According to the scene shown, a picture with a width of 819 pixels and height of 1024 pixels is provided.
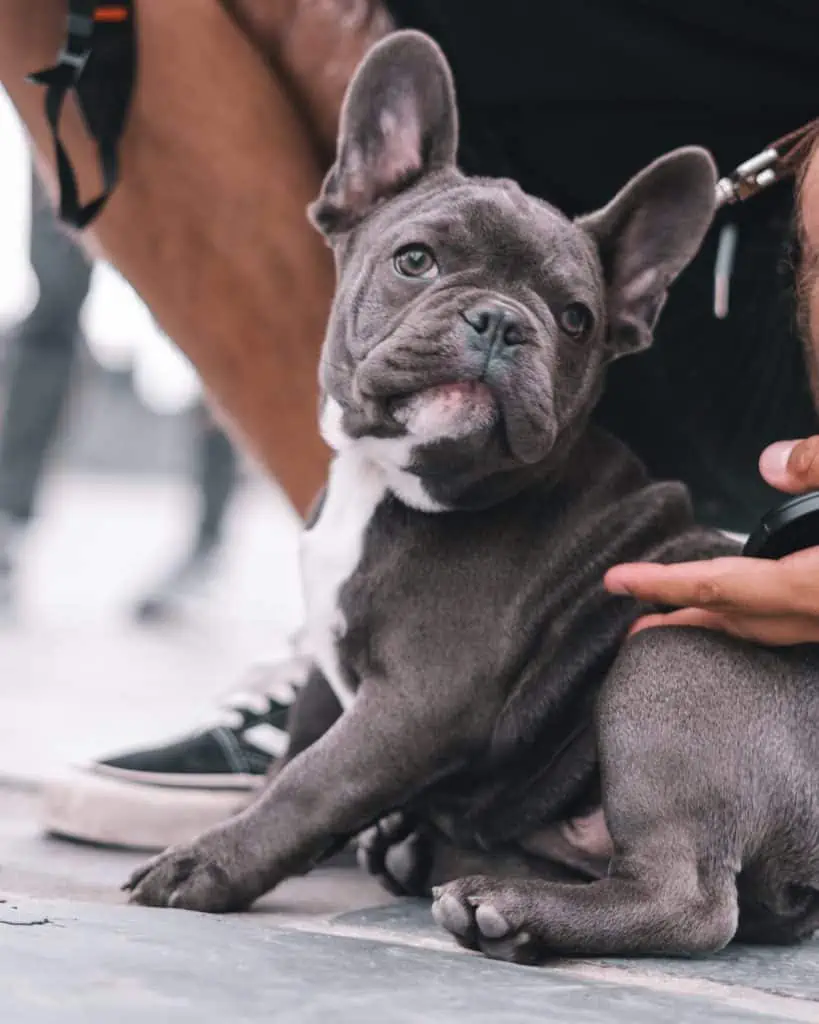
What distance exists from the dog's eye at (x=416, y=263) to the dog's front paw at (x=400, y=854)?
2.07ft

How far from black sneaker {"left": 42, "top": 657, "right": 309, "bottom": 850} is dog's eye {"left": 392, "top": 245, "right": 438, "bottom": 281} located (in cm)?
65

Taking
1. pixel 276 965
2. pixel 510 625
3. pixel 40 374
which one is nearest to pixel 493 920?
pixel 276 965

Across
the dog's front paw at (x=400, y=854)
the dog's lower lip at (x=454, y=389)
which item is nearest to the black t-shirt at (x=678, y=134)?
the dog's lower lip at (x=454, y=389)

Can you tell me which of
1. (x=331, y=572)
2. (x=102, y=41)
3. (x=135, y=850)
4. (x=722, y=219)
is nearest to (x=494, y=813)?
(x=331, y=572)

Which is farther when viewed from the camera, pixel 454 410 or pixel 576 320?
pixel 576 320

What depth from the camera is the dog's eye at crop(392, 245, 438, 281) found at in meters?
1.58

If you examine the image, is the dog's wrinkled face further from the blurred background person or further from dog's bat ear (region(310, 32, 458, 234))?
the blurred background person

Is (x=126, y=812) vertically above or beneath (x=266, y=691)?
beneath

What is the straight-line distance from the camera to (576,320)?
1617mm

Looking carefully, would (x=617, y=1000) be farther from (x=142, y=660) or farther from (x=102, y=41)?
(x=142, y=660)

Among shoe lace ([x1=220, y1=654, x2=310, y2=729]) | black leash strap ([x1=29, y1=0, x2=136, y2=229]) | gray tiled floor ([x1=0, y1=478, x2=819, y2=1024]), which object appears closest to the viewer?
gray tiled floor ([x1=0, y1=478, x2=819, y2=1024])

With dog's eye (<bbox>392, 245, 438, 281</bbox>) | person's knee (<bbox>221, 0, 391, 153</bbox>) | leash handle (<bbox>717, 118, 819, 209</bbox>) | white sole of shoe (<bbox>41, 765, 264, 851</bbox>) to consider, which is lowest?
white sole of shoe (<bbox>41, 765, 264, 851</bbox>)

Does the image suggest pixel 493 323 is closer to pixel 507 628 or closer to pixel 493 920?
pixel 507 628

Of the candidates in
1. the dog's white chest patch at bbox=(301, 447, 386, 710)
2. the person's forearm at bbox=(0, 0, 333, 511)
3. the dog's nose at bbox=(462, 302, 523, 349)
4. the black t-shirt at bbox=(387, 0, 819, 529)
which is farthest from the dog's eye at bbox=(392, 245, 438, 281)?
the person's forearm at bbox=(0, 0, 333, 511)
